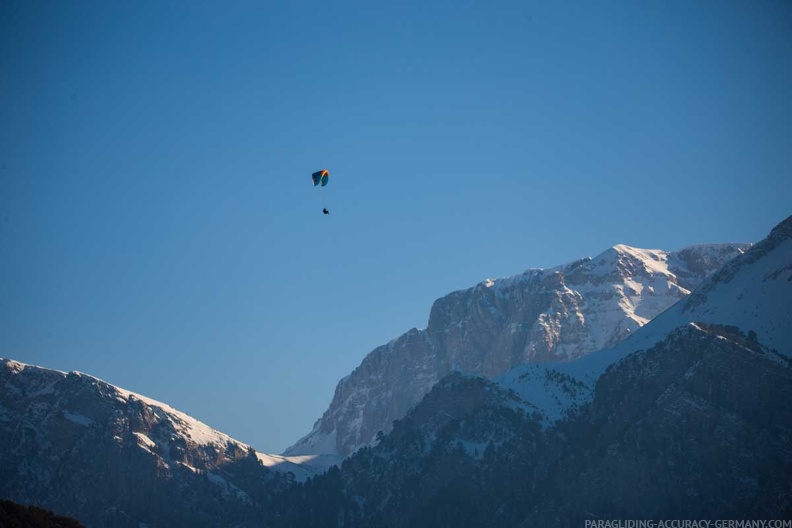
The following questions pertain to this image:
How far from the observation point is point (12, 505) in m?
158

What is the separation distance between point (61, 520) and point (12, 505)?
8686 mm

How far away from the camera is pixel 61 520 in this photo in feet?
537
